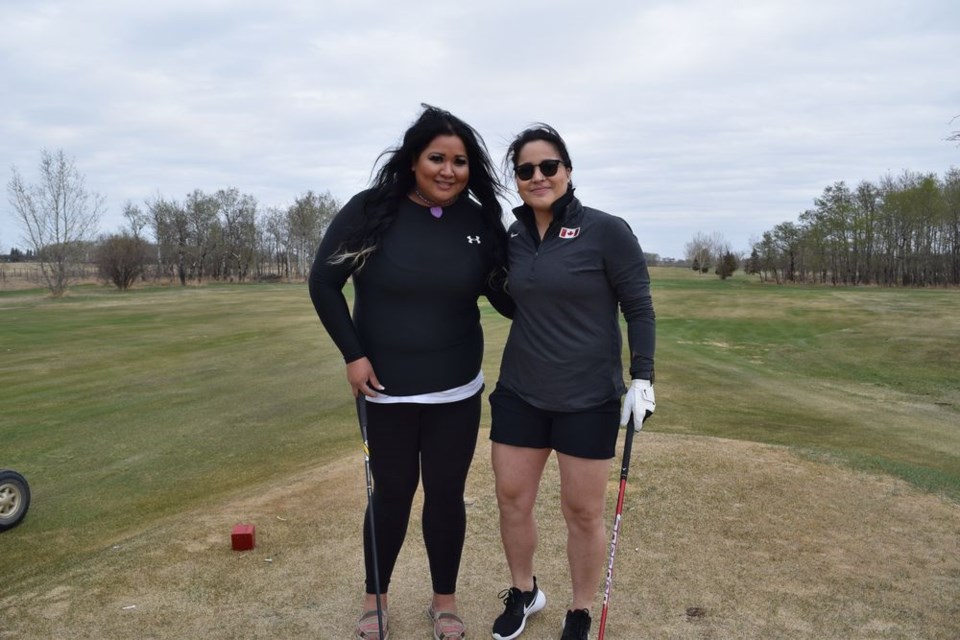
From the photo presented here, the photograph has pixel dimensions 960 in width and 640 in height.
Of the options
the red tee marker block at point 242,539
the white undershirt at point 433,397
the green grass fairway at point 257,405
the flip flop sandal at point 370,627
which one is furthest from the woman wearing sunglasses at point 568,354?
the green grass fairway at point 257,405

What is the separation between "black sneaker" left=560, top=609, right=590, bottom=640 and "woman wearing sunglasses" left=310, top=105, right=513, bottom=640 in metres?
0.51

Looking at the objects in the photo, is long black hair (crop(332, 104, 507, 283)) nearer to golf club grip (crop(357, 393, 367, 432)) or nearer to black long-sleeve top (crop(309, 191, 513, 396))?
black long-sleeve top (crop(309, 191, 513, 396))

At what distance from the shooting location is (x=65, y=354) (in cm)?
1633

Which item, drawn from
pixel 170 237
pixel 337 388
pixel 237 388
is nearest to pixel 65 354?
pixel 237 388

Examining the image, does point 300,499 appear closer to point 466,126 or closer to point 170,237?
point 466,126

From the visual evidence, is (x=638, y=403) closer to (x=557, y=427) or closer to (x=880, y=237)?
(x=557, y=427)

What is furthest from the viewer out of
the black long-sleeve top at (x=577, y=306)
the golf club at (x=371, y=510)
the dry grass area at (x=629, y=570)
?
the dry grass area at (x=629, y=570)

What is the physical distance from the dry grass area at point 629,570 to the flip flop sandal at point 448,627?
10 cm

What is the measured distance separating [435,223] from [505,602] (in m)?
1.92

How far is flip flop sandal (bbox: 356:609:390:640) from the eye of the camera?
338cm

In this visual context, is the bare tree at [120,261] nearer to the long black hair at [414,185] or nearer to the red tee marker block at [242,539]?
the red tee marker block at [242,539]

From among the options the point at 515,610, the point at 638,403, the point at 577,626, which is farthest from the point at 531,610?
the point at 638,403

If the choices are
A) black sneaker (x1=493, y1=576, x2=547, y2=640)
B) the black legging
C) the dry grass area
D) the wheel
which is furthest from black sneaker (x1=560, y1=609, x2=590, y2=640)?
the wheel

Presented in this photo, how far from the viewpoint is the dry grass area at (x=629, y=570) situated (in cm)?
352
